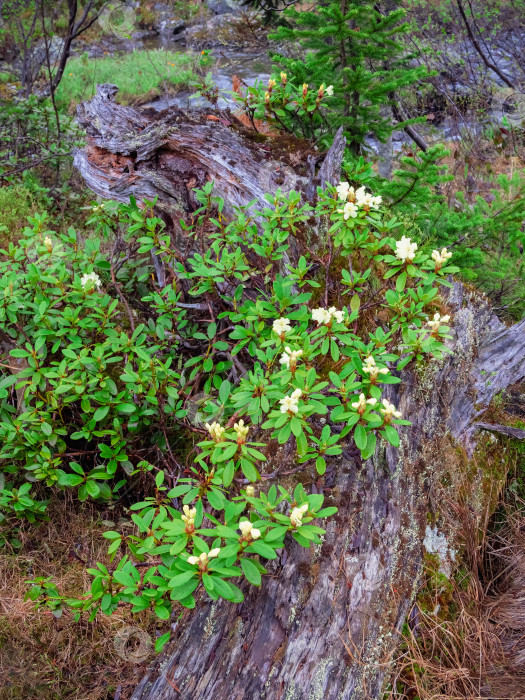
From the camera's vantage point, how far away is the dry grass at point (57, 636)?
1.97m

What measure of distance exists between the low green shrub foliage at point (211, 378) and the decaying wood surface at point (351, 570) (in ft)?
0.54

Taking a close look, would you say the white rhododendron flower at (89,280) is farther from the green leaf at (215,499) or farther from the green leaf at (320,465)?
the green leaf at (320,465)

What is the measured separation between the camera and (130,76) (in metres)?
10.7

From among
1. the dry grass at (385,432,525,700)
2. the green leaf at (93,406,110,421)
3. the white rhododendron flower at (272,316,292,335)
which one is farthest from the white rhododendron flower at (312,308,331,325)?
the dry grass at (385,432,525,700)

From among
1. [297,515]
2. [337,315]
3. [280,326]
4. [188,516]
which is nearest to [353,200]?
[337,315]

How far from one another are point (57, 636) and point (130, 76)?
459 inches

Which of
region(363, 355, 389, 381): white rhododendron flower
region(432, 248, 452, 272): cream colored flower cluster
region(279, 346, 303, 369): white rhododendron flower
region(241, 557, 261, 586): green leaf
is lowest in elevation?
region(241, 557, 261, 586): green leaf

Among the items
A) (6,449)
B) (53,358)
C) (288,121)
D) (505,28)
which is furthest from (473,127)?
(6,449)

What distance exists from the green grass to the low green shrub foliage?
7.53m

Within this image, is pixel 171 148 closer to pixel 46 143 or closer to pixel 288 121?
pixel 288 121

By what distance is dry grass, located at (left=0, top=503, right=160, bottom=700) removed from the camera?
197cm

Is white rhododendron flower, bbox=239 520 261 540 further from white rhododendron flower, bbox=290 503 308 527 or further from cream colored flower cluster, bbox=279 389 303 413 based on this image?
cream colored flower cluster, bbox=279 389 303 413

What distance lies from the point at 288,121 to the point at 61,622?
3.60 m

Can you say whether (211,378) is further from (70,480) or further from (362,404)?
(362,404)
